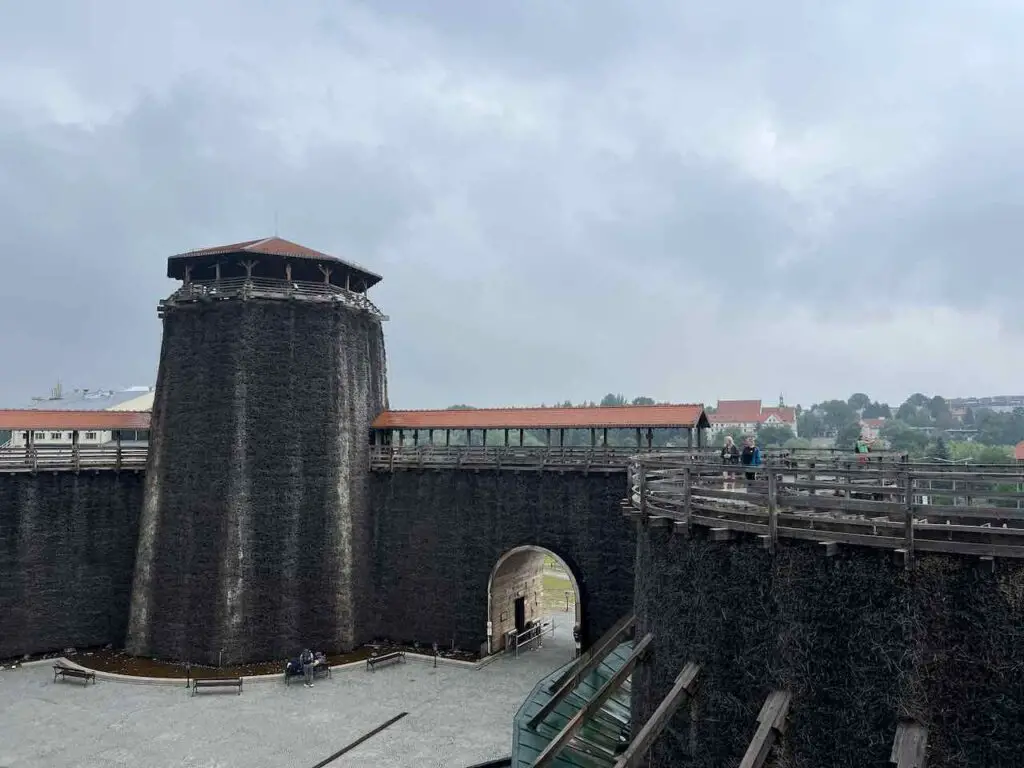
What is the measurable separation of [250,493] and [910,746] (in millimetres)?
21948

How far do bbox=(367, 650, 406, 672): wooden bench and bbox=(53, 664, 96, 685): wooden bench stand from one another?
28.0 ft

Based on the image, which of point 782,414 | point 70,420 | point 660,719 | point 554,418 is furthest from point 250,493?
point 782,414

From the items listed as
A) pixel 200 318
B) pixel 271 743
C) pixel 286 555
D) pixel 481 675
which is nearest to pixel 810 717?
pixel 271 743

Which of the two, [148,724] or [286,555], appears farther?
[286,555]

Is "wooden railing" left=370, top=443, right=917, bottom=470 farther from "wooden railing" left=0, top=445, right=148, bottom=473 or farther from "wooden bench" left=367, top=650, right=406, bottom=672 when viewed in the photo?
"wooden railing" left=0, top=445, right=148, bottom=473

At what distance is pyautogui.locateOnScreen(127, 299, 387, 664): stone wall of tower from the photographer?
2455 cm

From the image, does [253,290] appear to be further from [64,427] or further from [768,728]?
[768,728]

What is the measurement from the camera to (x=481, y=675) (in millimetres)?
23344

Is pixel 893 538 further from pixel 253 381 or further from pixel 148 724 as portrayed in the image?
pixel 253 381

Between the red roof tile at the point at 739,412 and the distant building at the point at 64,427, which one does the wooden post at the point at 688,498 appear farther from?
the red roof tile at the point at 739,412

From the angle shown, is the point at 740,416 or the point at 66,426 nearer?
the point at 66,426

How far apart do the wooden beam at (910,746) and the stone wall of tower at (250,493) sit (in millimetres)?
21283

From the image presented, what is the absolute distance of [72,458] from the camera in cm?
2595

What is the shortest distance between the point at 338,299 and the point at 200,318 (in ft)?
16.1
